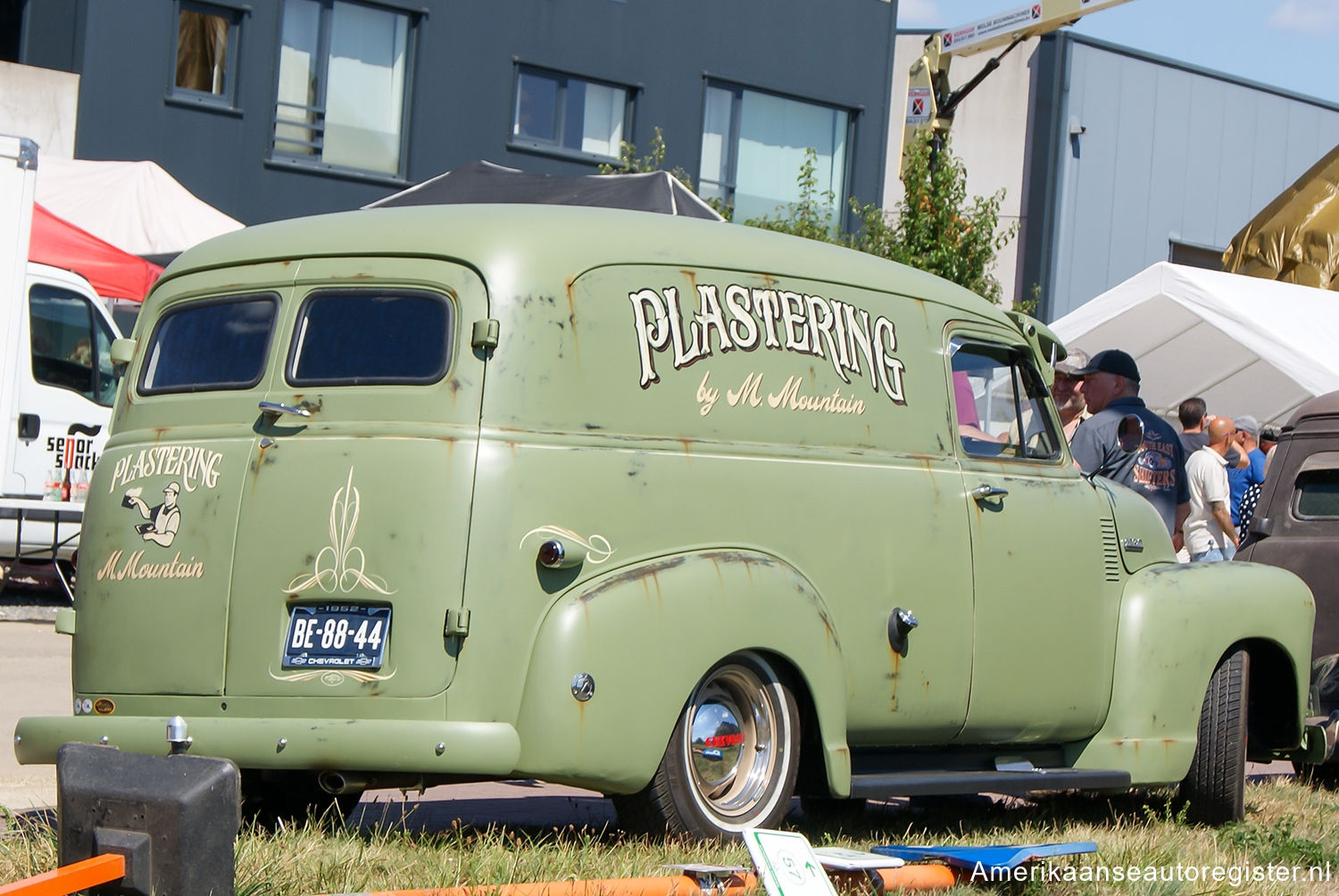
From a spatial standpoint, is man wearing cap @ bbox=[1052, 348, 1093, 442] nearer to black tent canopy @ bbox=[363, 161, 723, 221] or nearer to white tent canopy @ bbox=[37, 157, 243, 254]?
black tent canopy @ bbox=[363, 161, 723, 221]

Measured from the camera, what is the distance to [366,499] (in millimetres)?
5016

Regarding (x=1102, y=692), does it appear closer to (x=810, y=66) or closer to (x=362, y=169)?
(x=362, y=169)

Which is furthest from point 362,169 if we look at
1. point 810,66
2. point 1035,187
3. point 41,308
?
point 1035,187

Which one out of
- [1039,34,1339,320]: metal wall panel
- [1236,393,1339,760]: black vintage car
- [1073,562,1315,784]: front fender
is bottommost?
[1073,562,1315,784]: front fender

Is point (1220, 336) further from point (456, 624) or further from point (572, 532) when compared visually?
point (456, 624)

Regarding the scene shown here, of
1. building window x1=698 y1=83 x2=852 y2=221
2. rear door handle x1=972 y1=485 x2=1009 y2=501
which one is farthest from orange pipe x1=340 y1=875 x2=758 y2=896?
building window x1=698 y1=83 x2=852 y2=221

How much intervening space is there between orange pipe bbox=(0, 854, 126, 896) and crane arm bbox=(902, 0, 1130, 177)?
14.8 metres

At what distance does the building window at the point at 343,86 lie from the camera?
2250 cm

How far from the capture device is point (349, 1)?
2278 cm

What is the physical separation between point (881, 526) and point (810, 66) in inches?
852

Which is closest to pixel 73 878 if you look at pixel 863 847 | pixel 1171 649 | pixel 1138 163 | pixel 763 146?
pixel 863 847

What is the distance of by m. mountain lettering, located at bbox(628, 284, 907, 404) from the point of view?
→ 5.48 meters

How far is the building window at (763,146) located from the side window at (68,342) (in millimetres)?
13496

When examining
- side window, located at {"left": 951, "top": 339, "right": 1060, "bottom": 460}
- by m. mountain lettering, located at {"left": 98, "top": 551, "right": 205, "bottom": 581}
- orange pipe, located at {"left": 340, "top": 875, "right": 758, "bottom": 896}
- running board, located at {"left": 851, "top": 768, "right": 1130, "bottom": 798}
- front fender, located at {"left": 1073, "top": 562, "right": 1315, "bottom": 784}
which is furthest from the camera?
front fender, located at {"left": 1073, "top": 562, "right": 1315, "bottom": 784}
